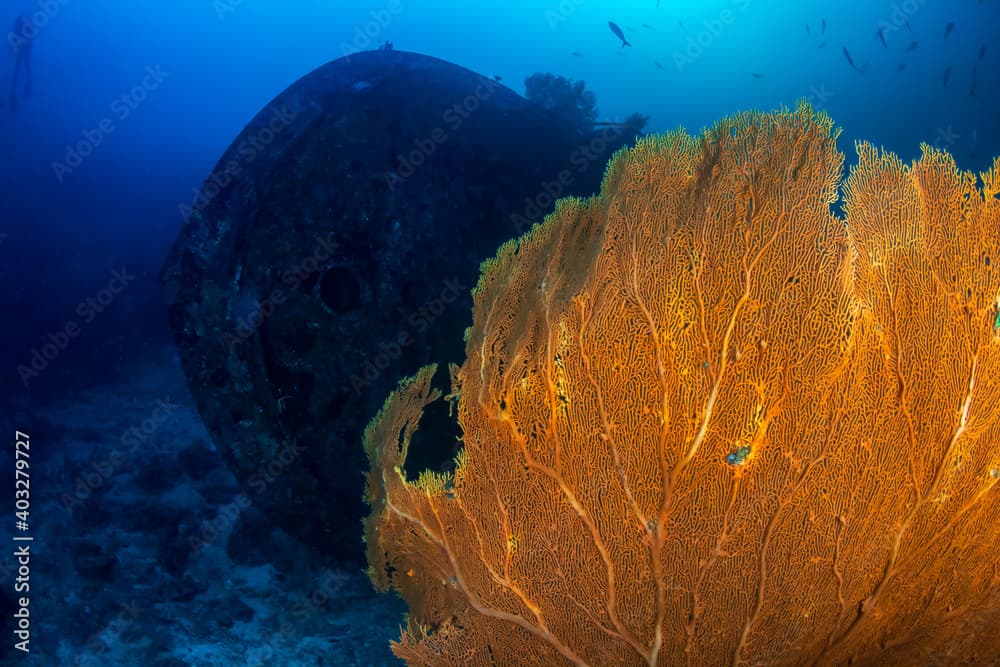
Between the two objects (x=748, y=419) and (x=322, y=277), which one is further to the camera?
(x=322, y=277)

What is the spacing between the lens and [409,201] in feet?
16.3

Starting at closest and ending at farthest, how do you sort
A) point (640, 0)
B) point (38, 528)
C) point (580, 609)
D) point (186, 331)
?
point (580, 609) < point (186, 331) < point (38, 528) < point (640, 0)

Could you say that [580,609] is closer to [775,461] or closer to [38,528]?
[775,461]

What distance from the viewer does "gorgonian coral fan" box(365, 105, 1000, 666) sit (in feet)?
8.89

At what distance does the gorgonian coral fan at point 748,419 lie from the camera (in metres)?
2.71

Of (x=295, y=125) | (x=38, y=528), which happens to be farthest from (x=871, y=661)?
(x=38, y=528)

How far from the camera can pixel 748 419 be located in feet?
8.87

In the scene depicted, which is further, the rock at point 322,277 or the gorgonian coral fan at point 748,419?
the rock at point 322,277

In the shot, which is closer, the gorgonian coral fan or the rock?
the gorgonian coral fan

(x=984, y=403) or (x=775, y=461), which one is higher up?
(x=984, y=403)

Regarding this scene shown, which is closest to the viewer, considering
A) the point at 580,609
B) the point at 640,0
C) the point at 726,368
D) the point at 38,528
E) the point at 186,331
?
the point at 726,368

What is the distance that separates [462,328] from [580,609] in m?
2.69

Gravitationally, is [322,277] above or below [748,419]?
below

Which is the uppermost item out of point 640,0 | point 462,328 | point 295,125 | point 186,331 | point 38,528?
point 640,0
